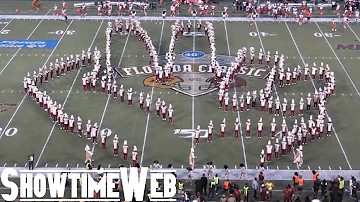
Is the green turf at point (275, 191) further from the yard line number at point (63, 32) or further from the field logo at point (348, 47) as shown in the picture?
the yard line number at point (63, 32)

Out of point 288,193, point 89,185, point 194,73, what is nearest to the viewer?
point 288,193

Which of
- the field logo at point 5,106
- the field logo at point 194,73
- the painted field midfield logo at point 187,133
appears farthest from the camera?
the field logo at point 194,73

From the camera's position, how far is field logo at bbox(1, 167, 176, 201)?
1738cm

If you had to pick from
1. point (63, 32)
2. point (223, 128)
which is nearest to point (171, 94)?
point (223, 128)

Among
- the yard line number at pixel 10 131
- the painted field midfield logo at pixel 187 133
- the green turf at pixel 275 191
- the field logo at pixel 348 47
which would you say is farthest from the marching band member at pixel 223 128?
the field logo at pixel 348 47

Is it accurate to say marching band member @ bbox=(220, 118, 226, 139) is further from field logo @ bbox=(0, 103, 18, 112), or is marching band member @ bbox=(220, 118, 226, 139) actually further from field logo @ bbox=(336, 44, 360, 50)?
field logo @ bbox=(336, 44, 360, 50)

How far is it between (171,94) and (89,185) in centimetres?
868

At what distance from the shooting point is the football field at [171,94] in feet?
68.9

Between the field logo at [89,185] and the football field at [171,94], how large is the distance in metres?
1.44

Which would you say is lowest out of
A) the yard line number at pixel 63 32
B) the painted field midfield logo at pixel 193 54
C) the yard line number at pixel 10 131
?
the painted field midfield logo at pixel 193 54

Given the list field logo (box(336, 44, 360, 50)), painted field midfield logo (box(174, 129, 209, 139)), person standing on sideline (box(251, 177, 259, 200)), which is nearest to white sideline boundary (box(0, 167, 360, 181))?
person standing on sideline (box(251, 177, 259, 200))

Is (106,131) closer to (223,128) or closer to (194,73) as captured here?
(223,128)

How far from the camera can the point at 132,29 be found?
33906mm

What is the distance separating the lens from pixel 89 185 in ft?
58.3
